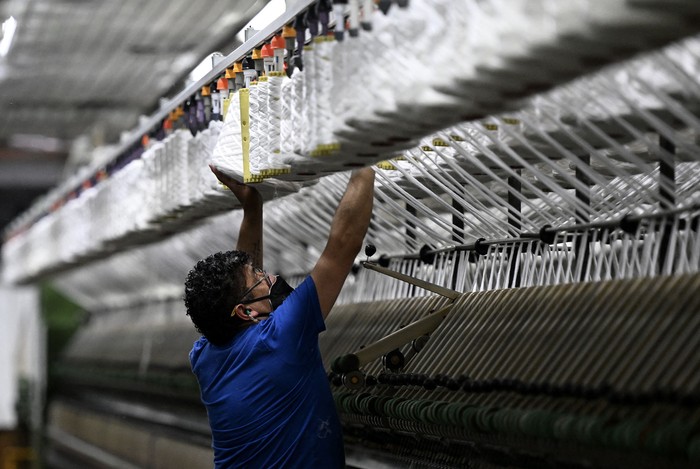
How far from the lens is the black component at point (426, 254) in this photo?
4789mm

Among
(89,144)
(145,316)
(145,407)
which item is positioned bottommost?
(145,407)

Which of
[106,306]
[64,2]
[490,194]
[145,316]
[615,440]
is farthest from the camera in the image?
[106,306]

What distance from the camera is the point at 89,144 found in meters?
13.1

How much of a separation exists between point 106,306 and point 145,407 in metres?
3.58

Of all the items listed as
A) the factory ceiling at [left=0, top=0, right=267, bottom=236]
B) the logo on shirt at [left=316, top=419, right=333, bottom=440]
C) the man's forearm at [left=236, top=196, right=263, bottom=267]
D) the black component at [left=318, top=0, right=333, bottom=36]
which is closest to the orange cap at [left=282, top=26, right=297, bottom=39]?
the black component at [left=318, top=0, right=333, bottom=36]

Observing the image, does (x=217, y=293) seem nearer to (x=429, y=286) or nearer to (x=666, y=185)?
(x=429, y=286)

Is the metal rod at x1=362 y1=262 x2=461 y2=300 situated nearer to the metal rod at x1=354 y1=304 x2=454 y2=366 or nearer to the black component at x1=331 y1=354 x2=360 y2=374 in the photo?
the metal rod at x1=354 y1=304 x2=454 y2=366

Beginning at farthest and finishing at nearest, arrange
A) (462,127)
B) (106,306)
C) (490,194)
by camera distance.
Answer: (106,306) < (490,194) < (462,127)

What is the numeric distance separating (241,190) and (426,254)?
837 millimetres

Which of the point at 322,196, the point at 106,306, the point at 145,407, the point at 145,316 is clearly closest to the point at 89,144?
the point at 106,306

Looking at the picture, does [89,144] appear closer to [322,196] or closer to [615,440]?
[322,196]

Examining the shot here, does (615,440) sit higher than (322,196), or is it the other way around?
(322,196)

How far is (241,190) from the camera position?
438 centimetres

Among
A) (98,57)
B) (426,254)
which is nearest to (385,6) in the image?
(426,254)
